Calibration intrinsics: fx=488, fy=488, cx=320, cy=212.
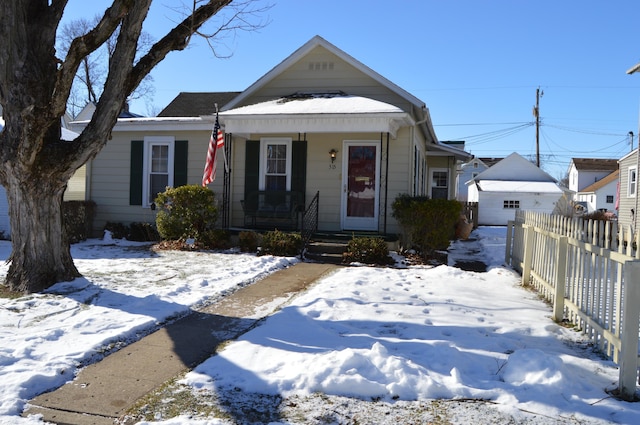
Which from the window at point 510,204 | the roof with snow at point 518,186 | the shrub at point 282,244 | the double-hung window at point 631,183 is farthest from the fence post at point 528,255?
the window at point 510,204

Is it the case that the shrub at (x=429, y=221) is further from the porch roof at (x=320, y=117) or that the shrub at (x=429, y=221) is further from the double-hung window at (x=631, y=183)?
the double-hung window at (x=631, y=183)

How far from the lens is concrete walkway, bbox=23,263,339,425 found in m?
3.37

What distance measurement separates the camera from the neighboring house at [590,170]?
172 feet

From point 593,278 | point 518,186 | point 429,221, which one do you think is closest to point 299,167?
point 429,221

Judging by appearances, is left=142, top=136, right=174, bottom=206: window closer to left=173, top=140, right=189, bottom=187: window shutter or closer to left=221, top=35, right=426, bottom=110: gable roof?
left=173, top=140, right=189, bottom=187: window shutter

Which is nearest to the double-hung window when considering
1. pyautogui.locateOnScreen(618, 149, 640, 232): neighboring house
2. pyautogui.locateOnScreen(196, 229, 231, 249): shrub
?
pyautogui.locateOnScreen(618, 149, 640, 232): neighboring house

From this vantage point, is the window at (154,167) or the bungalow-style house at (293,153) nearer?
the bungalow-style house at (293,153)

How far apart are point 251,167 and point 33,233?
703 centimetres

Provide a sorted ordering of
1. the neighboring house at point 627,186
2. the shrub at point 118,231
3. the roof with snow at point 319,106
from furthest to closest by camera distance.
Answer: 1. the neighboring house at point 627,186
2. the shrub at point 118,231
3. the roof with snow at point 319,106

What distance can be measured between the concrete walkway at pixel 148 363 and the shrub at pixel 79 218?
829cm

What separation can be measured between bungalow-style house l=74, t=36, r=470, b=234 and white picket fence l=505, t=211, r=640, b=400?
4.70 metres

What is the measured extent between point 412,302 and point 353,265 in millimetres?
3631

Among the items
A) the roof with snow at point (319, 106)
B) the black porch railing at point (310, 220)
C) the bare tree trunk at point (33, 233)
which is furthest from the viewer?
the black porch railing at point (310, 220)

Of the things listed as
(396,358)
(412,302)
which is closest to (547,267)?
(412,302)
